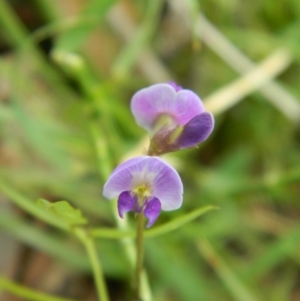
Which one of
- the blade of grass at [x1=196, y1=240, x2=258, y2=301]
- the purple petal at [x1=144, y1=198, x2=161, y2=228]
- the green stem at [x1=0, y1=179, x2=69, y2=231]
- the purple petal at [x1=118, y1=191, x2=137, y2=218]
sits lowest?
the purple petal at [x1=144, y1=198, x2=161, y2=228]

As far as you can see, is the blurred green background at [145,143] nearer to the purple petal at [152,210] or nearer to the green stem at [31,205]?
the green stem at [31,205]

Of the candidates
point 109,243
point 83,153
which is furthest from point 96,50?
point 109,243

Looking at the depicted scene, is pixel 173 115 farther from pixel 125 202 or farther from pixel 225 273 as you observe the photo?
pixel 225 273

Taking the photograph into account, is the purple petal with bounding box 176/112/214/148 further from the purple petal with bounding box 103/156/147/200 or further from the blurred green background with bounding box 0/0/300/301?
the blurred green background with bounding box 0/0/300/301

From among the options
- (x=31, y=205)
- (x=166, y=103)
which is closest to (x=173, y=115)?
(x=166, y=103)

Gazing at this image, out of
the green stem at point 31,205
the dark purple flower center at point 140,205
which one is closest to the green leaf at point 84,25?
the green stem at point 31,205

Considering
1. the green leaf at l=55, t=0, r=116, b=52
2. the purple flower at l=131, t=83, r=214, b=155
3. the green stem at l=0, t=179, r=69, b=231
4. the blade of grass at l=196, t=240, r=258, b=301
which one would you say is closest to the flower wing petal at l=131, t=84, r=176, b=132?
the purple flower at l=131, t=83, r=214, b=155
